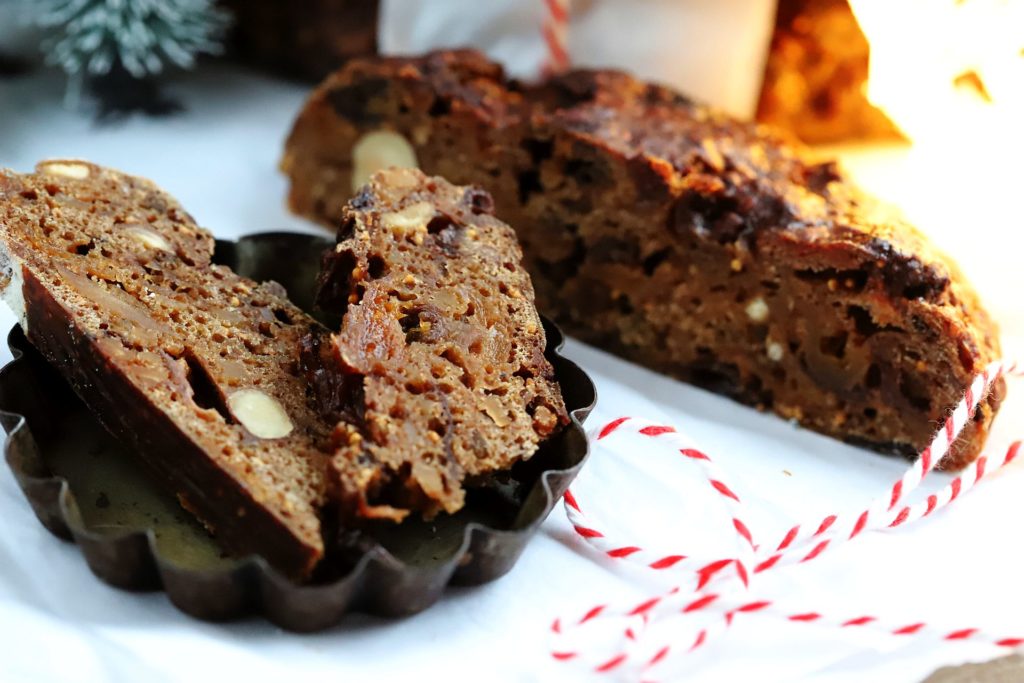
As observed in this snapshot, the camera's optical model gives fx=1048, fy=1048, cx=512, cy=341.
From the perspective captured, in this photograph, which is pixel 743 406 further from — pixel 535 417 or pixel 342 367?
pixel 342 367

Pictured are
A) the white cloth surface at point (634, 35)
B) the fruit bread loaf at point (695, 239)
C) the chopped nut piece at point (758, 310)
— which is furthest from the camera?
the white cloth surface at point (634, 35)

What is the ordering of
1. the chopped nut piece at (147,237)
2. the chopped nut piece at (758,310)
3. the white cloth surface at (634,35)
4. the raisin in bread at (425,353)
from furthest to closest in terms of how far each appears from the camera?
the white cloth surface at (634,35), the chopped nut piece at (758,310), the chopped nut piece at (147,237), the raisin in bread at (425,353)

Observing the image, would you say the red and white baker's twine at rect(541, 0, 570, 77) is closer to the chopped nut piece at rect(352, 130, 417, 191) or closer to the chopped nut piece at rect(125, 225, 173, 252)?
the chopped nut piece at rect(352, 130, 417, 191)

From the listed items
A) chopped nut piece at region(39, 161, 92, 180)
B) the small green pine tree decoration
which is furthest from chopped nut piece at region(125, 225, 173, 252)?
the small green pine tree decoration

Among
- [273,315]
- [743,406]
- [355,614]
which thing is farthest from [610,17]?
[355,614]

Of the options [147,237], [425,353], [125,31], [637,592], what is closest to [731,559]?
[637,592]

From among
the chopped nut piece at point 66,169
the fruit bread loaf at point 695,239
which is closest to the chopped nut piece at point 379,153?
the fruit bread loaf at point 695,239

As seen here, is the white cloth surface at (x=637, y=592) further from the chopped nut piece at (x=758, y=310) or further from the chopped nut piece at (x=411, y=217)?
the chopped nut piece at (x=411, y=217)

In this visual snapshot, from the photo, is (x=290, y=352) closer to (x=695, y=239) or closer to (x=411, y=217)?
(x=411, y=217)
